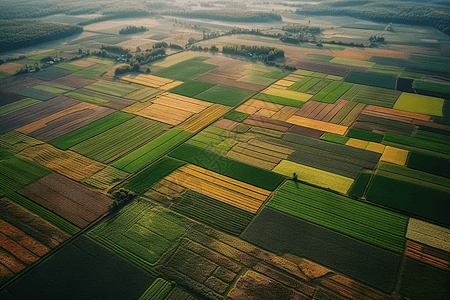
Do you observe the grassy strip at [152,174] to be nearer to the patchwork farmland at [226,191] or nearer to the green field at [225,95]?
the patchwork farmland at [226,191]

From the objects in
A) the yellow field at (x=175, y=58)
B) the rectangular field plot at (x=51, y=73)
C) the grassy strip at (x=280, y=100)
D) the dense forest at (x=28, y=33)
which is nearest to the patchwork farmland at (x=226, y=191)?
the grassy strip at (x=280, y=100)

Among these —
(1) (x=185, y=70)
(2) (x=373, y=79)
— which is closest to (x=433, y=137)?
(2) (x=373, y=79)

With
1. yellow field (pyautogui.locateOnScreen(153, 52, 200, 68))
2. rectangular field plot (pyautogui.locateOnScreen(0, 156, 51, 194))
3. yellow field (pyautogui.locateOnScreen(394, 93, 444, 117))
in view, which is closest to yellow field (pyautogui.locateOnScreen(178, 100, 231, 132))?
rectangular field plot (pyautogui.locateOnScreen(0, 156, 51, 194))

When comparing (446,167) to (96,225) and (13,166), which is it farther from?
(13,166)

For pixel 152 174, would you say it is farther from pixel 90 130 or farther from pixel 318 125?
pixel 318 125

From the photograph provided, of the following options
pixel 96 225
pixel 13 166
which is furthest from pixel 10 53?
pixel 96 225

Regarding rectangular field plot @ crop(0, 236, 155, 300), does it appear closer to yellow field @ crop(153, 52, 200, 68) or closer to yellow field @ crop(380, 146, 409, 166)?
yellow field @ crop(380, 146, 409, 166)
